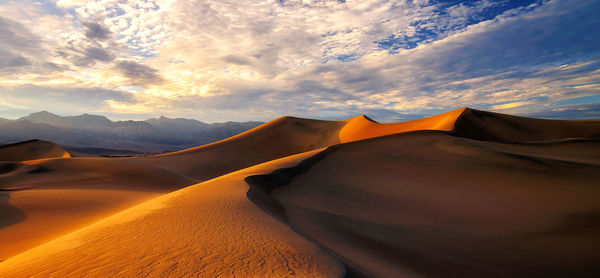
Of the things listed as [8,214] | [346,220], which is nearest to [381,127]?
[346,220]

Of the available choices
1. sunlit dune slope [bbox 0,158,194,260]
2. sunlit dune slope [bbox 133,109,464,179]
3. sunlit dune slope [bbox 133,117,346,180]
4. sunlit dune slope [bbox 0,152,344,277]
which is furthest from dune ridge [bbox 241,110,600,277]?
sunlit dune slope [bbox 133,117,346,180]

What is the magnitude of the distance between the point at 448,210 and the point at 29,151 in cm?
5127

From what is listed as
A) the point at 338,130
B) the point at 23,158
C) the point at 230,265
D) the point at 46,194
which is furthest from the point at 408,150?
the point at 23,158

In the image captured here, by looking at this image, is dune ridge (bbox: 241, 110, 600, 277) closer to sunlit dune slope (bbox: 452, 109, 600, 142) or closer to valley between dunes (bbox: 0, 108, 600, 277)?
valley between dunes (bbox: 0, 108, 600, 277)

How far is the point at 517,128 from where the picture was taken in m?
23.3

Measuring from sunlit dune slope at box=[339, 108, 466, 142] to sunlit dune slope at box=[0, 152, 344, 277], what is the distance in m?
23.2

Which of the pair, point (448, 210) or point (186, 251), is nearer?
point (186, 251)

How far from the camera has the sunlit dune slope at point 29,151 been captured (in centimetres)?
3319

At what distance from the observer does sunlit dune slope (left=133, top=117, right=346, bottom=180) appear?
24.5 metres

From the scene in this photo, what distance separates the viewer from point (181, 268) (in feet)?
8.25

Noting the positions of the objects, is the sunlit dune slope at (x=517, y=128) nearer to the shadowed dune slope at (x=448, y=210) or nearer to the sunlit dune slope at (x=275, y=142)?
the sunlit dune slope at (x=275, y=142)

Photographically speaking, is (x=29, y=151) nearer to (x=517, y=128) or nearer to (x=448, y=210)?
(x=448, y=210)

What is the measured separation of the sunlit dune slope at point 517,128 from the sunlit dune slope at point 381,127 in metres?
1.46

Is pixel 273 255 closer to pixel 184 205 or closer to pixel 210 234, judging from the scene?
pixel 210 234
